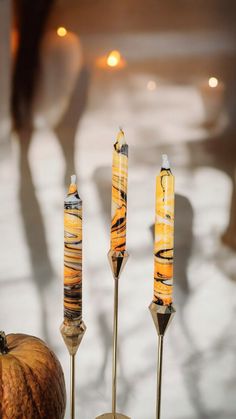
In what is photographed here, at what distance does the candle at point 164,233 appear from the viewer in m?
1.00

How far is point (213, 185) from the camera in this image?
1.46 m

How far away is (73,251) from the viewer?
3.43 ft

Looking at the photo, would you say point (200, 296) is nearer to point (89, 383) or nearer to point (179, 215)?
point (179, 215)

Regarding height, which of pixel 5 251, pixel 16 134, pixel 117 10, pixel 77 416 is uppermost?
pixel 117 10

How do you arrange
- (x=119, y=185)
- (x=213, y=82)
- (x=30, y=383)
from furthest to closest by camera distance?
(x=213, y=82), (x=119, y=185), (x=30, y=383)

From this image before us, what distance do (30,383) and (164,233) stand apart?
302 millimetres

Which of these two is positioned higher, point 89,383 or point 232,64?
point 232,64

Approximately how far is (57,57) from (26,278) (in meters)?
0.50

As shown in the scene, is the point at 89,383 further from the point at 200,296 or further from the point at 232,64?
the point at 232,64

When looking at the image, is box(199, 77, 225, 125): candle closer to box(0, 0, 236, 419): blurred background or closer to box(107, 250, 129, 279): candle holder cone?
box(0, 0, 236, 419): blurred background

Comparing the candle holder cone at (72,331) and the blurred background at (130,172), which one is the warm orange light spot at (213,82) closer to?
the blurred background at (130,172)

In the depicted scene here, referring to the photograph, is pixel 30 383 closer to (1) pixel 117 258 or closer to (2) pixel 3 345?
(2) pixel 3 345

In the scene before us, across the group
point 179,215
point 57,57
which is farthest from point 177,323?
point 57,57

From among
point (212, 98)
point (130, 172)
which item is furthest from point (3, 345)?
point (212, 98)
